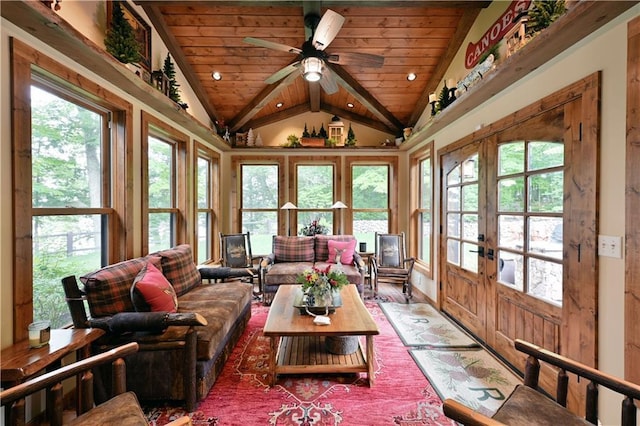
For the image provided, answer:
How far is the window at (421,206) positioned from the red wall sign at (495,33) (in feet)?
5.31

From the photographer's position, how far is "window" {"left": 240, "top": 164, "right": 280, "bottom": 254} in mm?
5707

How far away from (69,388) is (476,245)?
3725 mm

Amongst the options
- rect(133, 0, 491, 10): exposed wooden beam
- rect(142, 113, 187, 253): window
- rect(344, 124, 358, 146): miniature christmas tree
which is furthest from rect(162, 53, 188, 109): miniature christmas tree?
rect(344, 124, 358, 146): miniature christmas tree

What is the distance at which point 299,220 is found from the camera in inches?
225

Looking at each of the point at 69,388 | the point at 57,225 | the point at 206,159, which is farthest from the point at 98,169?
the point at 206,159

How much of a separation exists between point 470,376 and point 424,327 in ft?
3.24

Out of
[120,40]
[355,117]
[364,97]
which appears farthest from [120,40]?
[355,117]

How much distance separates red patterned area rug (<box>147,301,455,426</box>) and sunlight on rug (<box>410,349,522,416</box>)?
120mm

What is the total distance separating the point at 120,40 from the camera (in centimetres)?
239

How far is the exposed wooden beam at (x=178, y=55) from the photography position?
3.11m

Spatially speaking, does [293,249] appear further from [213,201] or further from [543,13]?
[543,13]

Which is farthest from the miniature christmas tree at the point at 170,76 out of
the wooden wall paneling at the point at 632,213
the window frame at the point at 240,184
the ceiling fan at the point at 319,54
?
the wooden wall paneling at the point at 632,213

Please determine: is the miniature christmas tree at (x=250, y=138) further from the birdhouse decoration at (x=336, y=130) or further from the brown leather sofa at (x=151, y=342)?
the brown leather sofa at (x=151, y=342)

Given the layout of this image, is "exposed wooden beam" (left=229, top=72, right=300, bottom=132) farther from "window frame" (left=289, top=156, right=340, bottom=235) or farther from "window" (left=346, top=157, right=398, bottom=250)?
"window" (left=346, top=157, right=398, bottom=250)
